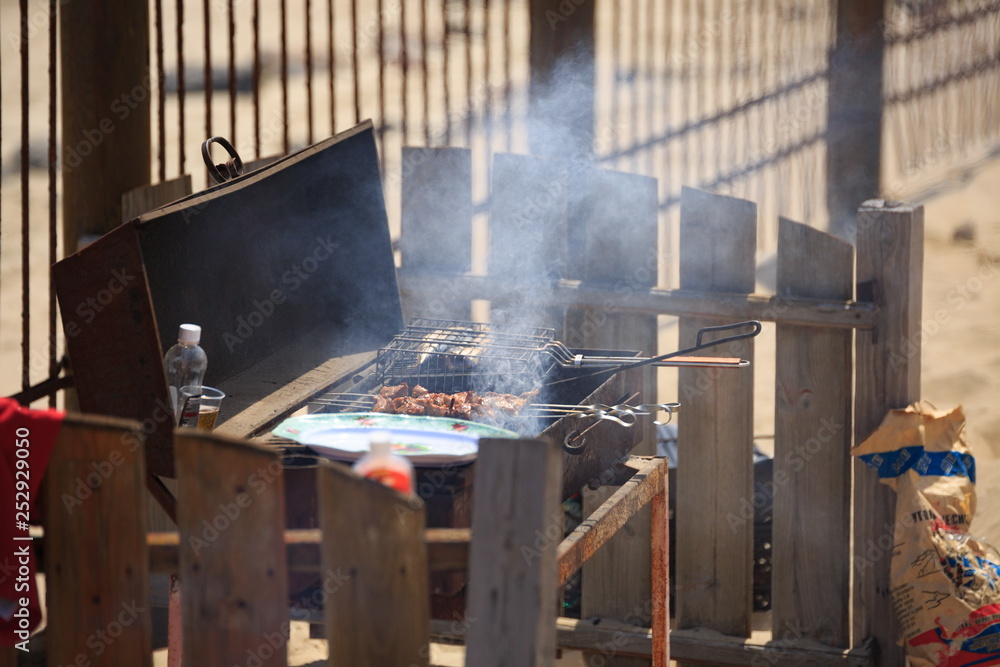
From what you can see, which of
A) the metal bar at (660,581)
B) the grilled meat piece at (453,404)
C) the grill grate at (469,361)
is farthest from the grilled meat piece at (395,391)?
the metal bar at (660,581)

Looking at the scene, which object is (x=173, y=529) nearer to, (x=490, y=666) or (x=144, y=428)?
(x=144, y=428)

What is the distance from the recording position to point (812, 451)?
12.6 ft

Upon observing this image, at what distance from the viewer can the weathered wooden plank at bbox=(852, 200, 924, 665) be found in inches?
145

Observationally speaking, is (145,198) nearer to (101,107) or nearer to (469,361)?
(101,107)

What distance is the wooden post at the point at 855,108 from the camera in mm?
7211

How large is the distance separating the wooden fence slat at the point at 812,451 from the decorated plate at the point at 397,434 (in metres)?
1.46

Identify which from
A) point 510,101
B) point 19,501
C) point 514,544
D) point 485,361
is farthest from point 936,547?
point 510,101

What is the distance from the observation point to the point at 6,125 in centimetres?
1304

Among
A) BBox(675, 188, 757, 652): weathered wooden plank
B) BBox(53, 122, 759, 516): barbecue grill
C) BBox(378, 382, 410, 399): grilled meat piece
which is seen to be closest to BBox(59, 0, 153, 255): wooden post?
BBox(53, 122, 759, 516): barbecue grill

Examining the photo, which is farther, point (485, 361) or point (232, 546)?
point (485, 361)

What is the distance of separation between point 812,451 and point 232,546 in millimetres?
2473

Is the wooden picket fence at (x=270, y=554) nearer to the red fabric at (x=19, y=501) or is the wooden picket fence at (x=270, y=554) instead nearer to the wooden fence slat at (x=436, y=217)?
the red fabric at (x=19, y=501)

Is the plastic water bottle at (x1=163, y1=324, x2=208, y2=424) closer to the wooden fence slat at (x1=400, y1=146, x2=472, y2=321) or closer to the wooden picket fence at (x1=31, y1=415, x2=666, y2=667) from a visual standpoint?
the wooden picket fence at (x1=31, y1=415, x2=666, y2=667)

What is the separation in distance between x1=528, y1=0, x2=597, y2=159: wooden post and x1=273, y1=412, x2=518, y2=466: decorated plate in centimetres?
186
